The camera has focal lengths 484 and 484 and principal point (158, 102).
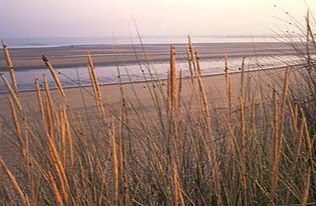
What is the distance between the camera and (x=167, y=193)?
2.10 m

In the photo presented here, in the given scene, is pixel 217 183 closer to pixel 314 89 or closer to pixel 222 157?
pixel 222 157

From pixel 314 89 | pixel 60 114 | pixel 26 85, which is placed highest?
pixel 60 114

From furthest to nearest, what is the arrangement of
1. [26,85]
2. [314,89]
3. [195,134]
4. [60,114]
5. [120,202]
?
[26,85]
[314,89]
[195,134]
[120,202]
[60,114]

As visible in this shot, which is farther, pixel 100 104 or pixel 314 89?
pixel 314 89

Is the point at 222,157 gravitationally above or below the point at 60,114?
below

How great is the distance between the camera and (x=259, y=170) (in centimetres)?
229

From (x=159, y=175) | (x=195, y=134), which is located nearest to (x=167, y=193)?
(x=159, y=175)

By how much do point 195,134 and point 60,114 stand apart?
995 millimetres

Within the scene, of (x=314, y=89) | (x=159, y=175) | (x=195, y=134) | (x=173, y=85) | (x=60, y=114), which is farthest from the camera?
(x=314, y=89)

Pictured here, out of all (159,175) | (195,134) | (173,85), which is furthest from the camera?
(195,134)

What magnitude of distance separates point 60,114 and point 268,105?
6.09 feet

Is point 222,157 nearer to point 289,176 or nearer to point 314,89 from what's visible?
point 289,176

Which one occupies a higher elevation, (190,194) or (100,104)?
(100,104)

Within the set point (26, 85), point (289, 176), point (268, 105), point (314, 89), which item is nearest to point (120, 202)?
point (289, 176)
